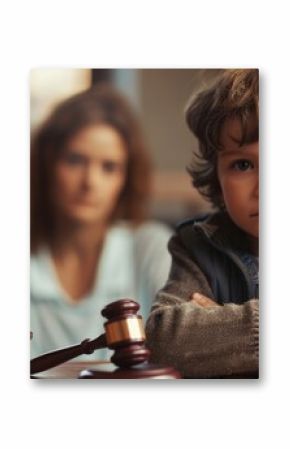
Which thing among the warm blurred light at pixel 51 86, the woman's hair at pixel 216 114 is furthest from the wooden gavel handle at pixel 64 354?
the warm blurred light at pixel 51 86

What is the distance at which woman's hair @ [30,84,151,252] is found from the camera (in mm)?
1771

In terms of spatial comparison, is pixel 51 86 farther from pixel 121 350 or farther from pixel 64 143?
pixel 121 350

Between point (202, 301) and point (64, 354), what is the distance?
0.36 metres

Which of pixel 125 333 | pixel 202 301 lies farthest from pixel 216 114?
pixel 125 333

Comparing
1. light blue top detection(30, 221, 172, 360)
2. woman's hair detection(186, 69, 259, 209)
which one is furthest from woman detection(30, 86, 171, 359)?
woman's hair detection(186, 69, 259, 209)

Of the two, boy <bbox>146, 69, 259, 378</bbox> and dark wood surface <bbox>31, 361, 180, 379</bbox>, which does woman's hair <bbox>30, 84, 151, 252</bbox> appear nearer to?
boy <bbox>146, 69, 259, 378</bbox>

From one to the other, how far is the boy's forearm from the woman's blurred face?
313 mm

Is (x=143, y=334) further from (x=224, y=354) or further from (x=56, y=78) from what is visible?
(x=56, y=78)

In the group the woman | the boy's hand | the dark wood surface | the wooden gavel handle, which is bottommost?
the dark wood surface

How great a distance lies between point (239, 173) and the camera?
177 cm
